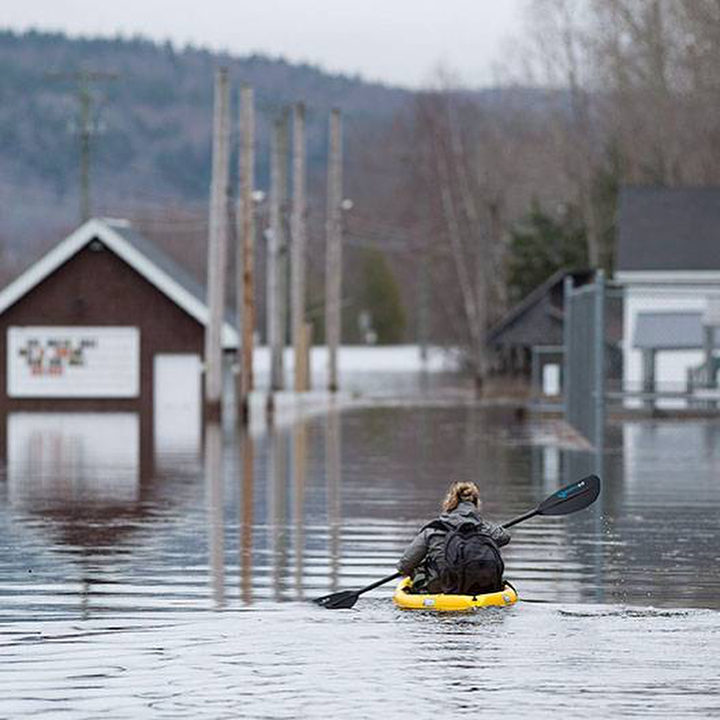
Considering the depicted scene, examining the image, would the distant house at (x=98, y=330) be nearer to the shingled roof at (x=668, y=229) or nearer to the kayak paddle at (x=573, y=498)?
the shingled roof at (x=668, y=229)

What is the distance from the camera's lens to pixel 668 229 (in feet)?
187

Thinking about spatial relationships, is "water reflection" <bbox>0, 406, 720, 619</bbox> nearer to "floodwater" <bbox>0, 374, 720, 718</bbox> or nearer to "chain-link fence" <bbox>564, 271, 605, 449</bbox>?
"floodwater" <bbox>0, 374, 720, 718</bbox>

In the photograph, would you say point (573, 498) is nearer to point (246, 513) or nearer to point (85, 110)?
point (246, 513)

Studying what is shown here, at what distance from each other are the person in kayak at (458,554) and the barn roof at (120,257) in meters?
39.3

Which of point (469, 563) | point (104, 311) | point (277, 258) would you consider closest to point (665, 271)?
point (277, 258)

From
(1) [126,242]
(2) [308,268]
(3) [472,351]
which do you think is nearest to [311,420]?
(1) [126,242]

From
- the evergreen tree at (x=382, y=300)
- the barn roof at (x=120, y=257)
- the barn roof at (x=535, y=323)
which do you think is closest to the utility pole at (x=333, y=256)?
the barn roof at (x=535, y=323)

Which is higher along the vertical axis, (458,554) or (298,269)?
(298,269)

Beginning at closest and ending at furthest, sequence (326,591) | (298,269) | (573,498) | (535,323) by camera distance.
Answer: (326,591) → (573,498) → (535,323) → (298,269)

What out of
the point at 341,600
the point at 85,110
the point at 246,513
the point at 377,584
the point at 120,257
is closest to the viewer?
the point at 341,600

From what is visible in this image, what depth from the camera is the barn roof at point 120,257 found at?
54.4 meters

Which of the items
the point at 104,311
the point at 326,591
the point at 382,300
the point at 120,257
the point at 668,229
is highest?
the point at 382,300

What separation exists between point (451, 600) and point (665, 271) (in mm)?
41618

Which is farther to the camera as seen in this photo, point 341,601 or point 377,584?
point 377,584
